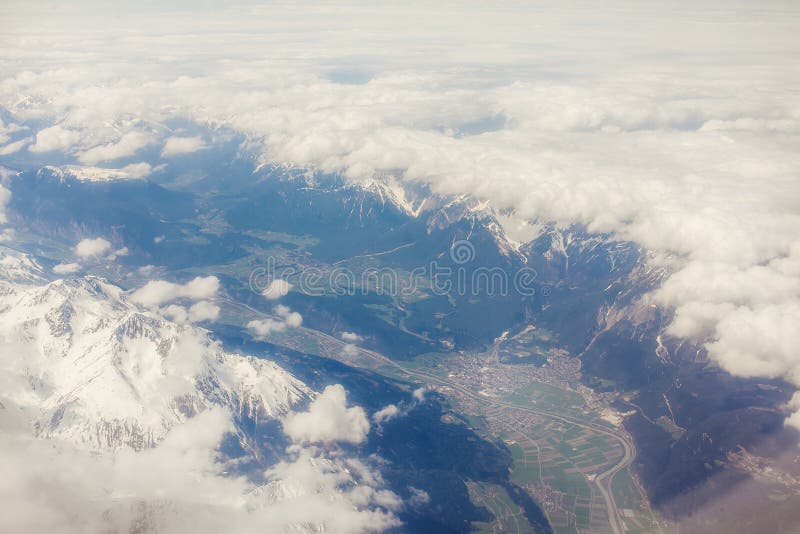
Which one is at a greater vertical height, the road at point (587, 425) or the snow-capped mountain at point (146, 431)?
the snow-capped mountain at point (146, 431)

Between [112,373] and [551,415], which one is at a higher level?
[112,373]

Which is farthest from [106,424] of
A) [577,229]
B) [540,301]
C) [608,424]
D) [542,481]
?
[577,229]

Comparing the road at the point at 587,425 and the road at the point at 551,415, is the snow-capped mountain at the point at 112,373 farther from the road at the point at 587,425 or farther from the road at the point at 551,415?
the road at the point at 587,425

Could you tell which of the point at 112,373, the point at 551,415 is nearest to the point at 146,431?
the point at 112,373

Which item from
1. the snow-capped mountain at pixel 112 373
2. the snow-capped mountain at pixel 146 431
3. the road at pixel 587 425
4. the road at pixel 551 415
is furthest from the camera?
the road at pixel 551 415

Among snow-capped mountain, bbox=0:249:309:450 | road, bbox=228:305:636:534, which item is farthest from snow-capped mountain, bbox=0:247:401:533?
road, bbox=228:305:636:534

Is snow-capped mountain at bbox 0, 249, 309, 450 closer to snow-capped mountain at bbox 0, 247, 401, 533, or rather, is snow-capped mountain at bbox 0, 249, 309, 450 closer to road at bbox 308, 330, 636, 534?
snow-capped mountain at bbox 0, 247, 401, 533

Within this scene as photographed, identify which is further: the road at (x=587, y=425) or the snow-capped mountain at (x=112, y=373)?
the road at (x=587, y=425)

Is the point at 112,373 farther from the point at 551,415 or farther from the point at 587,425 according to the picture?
the point at 587,425

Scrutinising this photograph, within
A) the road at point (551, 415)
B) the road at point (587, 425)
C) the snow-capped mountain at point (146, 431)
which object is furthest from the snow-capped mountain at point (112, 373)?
the road at point (587, 425)

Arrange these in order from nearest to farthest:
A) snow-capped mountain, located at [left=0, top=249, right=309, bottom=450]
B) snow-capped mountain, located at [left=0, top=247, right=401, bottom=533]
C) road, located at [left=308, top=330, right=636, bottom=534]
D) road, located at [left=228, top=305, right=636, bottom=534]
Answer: snow-capped mountain, located at [left=0, top=247, right=401, bottom=533], snow-capped mountain, located at [left=0, top=249, right=309, bottom=450], road, located at [left=308, top=330, right=636, bottom=534], road, located at [left=228, top=305, right=636, bottom=534]

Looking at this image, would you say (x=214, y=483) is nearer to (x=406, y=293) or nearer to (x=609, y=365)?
(x=609, y=365)

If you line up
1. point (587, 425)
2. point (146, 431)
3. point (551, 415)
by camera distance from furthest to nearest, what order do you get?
1. point (551, 415)
2. point (587, 425)
3. point (146, 431)
